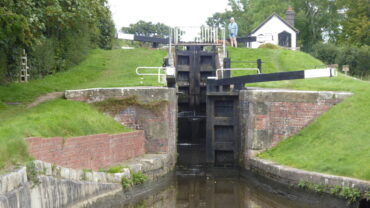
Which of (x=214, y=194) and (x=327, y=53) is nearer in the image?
(x=214, y=194)

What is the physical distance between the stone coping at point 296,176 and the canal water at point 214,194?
215 mm

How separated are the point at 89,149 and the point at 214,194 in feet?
12.1

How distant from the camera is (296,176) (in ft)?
46.4

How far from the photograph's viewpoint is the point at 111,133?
51.2 feet

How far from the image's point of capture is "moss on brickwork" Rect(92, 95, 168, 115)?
1758cm

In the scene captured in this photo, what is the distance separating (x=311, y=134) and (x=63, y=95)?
704 centimetres

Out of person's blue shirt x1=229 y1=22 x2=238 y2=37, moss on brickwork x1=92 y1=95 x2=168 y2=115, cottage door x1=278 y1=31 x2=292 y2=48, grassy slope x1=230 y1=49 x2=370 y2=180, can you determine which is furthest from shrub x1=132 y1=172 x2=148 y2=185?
cottage door x1=278 y1=31 x2=292 y2=48

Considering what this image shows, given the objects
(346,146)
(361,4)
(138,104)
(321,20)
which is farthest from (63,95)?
(321,20)

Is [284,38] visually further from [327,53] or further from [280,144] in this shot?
[280,144]

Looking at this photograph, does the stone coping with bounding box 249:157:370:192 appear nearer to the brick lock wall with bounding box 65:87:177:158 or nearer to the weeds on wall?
the weeds on wall

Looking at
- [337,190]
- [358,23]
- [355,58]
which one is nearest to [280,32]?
[358,23]

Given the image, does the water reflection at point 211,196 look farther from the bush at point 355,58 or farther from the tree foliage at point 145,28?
the tree foliage at point 145,28

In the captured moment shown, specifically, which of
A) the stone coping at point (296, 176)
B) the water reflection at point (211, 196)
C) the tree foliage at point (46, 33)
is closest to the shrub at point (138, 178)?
the water reflection at point (211, 196)

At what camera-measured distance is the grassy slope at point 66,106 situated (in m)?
11.3
